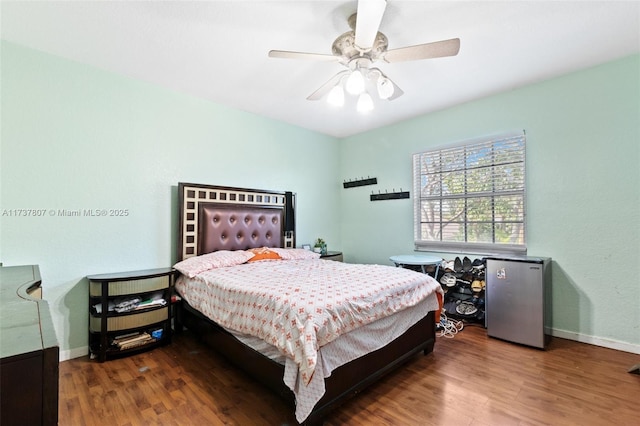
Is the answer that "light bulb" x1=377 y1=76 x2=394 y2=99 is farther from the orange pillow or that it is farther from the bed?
the orange pillow

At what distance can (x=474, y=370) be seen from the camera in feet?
7.56

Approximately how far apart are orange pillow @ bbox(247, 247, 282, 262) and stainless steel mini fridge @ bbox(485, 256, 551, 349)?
2386mm

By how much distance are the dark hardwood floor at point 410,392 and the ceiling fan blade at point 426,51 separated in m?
2.35

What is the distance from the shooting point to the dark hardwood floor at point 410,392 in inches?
68.6

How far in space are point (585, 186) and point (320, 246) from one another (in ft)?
10.7

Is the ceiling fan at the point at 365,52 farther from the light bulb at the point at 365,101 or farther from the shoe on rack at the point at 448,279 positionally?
the shoe on rack at the point at 448,279

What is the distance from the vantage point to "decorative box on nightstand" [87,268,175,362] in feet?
8.09

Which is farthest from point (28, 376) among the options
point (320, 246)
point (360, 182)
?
point (360, 182)

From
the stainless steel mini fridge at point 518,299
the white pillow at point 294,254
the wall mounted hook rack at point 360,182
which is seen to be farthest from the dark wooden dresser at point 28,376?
the wall mounted hook rack at point 360,182

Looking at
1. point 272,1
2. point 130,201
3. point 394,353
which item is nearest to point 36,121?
point 130,201

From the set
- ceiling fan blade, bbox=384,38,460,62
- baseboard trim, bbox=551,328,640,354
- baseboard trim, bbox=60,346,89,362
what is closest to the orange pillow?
baseboard trim, bbox=60,346,89,362

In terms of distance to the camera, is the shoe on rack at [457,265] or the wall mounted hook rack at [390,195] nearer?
the shoe on rack at [457,265]

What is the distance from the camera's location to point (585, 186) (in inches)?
111

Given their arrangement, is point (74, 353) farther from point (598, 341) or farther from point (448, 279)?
point (598, 341)
